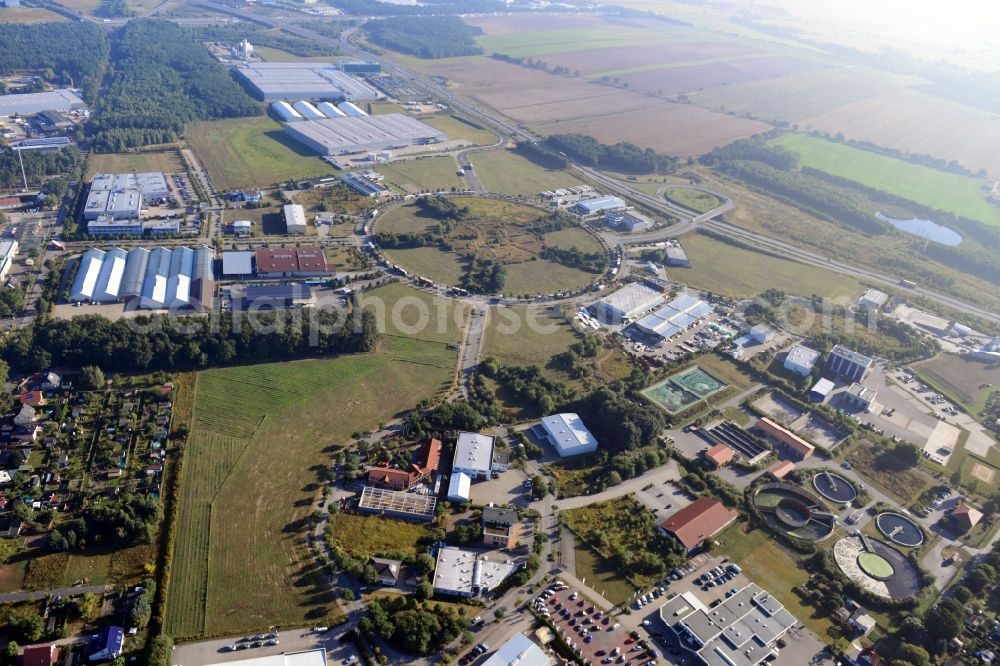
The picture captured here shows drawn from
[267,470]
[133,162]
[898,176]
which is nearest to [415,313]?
[267,470]

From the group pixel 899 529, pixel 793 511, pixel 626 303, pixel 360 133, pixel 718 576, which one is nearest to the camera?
pixel 718 576

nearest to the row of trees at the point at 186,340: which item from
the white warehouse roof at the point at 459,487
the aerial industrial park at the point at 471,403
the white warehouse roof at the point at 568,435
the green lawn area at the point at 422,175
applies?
the aerial industrial park at the point at 471,403

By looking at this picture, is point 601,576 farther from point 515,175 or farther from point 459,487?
point 515,175

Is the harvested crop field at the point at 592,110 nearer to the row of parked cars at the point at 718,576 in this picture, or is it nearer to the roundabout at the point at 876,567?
the roundabout at the point at 876,567

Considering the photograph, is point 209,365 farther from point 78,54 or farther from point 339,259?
point 78,54

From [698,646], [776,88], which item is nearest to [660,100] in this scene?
[776,88]
